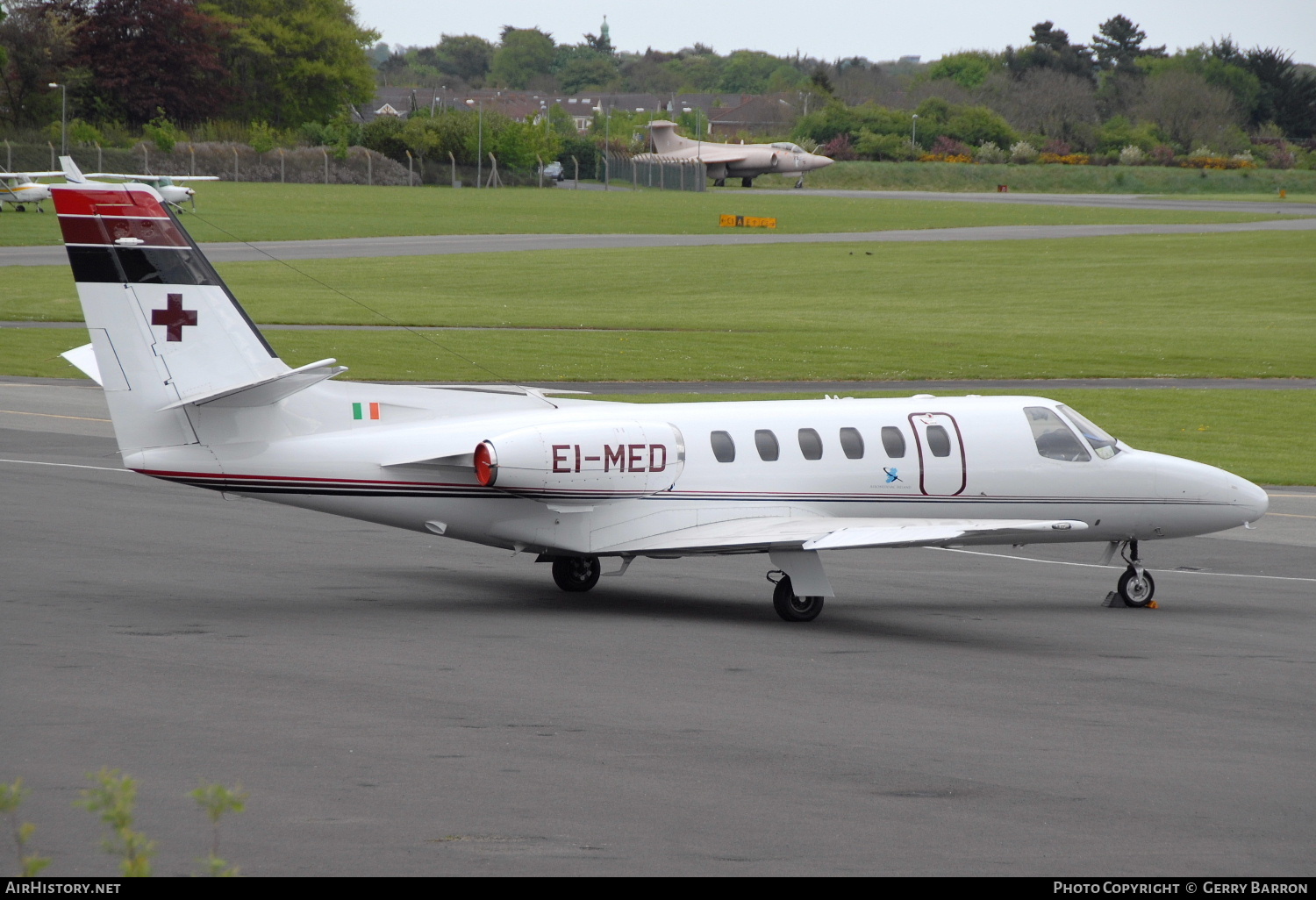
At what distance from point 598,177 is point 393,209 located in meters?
59.5

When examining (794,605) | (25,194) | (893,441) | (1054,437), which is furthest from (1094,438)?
(25,194)

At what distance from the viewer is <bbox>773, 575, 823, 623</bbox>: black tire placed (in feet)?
60.0

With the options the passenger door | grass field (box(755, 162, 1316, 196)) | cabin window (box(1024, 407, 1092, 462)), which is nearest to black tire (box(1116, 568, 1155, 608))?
cabin window (box(1024, 407, 1092, 462))

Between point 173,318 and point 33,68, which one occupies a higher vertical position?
point 33,68

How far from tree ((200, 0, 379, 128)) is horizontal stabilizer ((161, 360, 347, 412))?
149m

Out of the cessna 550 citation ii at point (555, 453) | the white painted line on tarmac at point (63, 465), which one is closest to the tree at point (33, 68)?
the white painted line on tarmac at point (63, 465)

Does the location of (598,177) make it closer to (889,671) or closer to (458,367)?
(458,367)

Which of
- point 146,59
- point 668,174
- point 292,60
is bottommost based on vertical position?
point 668,174

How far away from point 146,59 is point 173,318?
427 feet

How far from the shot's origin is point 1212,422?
120 feet

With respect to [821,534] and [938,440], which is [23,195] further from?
[821,534]

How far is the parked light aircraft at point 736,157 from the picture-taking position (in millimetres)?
149875

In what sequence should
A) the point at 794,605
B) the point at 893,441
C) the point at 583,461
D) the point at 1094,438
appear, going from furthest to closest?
1. the point at 1094,438
2. the point at 893,441
3. the point at 794,605
4. the point at 583,461
